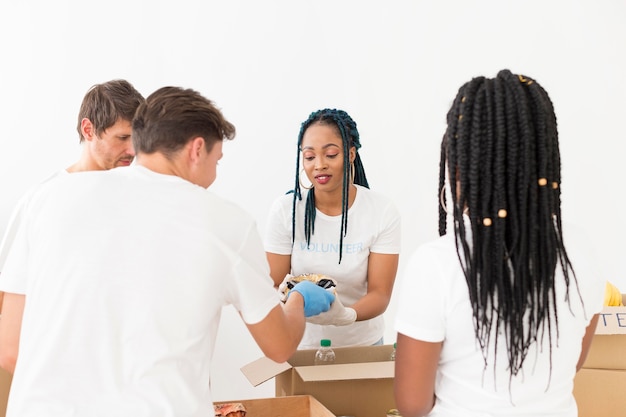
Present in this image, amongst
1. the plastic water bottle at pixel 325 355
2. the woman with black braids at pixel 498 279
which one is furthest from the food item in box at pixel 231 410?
the woman with black braids at pixel 498 279

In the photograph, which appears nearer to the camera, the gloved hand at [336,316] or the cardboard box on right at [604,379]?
the cardboard box on right at [604,379]

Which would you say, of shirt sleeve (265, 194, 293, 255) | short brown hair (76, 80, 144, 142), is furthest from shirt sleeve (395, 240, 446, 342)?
shirt sleeve (265, 194, 293, 255)

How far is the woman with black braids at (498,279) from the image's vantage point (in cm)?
104

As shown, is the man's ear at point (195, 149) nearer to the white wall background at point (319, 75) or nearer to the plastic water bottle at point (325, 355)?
the plastic water bottle at point (325, 355)

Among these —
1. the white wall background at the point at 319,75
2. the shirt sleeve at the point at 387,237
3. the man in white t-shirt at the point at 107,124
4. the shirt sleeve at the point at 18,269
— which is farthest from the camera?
the white wall background at the point at 319,75

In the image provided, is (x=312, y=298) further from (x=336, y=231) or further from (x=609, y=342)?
(x=609, y=342)

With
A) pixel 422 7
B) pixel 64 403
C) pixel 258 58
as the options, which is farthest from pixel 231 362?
pixel 64 403

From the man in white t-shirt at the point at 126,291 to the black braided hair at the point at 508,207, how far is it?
0.36m

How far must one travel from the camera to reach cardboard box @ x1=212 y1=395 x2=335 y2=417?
1.45 metres

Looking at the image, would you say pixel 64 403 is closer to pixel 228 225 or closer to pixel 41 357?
pixel 41 357

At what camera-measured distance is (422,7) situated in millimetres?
3438

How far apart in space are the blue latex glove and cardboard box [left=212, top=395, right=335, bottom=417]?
196mm

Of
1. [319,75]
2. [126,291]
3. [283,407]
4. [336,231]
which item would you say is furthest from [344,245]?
[319,75]

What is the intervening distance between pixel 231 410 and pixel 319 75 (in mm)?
2253
